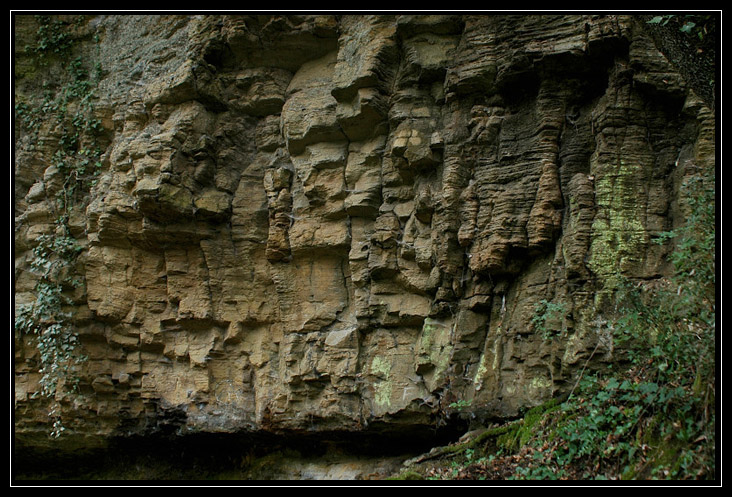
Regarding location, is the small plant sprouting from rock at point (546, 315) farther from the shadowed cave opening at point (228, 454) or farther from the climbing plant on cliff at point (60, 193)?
the climbing plant on cliff at point (60, 193)

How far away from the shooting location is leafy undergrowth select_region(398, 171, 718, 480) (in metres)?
4.32

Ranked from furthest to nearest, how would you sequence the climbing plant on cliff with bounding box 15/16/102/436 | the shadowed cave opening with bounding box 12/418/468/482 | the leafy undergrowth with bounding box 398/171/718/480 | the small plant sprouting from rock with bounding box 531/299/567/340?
the climbing plant on cliff with bounding box 15/16/102/436 < the shadowed cave opening with bounding box 12/418/468/482 < the small plant sprouting from rock with bounding box 531/299/567/340 < the leafy undergrowth with bounding box 398/171/718/480

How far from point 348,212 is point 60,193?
481 centimetres

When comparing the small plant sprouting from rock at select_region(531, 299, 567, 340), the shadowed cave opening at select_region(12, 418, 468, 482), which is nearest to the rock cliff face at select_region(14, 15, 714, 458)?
the small plant sprouting from rock at select_region(531, 299, 567, 340)

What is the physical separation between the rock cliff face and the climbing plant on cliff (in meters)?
0.12

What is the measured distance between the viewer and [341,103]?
7508 mm

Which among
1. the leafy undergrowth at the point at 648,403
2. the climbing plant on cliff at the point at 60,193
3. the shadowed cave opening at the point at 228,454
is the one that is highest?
the climbing plant on cliff at the point at 60,193

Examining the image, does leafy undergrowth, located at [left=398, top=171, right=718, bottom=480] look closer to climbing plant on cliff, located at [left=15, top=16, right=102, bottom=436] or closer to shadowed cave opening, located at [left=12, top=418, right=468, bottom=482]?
shadowed cave opening, located at [left=12, top=418, right=468, bottom=482]

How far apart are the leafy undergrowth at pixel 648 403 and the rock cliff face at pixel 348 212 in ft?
1.05

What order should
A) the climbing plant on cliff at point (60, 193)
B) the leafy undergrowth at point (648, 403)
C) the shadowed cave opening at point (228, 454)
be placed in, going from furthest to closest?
1. the climbing plant on cliff at point (60, 193)
2. the shadowed cave opening at point (228, 454)
3. the leafy undergrowth at point (648, 403)

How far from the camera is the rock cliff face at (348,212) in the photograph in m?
5.84

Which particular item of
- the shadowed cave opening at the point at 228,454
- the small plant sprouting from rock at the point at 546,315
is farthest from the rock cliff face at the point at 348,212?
the shadowed cave opening at the point at 228,454

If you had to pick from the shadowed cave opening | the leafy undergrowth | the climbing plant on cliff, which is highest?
the climbing plant on cliff

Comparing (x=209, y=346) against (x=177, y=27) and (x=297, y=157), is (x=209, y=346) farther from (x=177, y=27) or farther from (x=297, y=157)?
(x=177, y=27)
